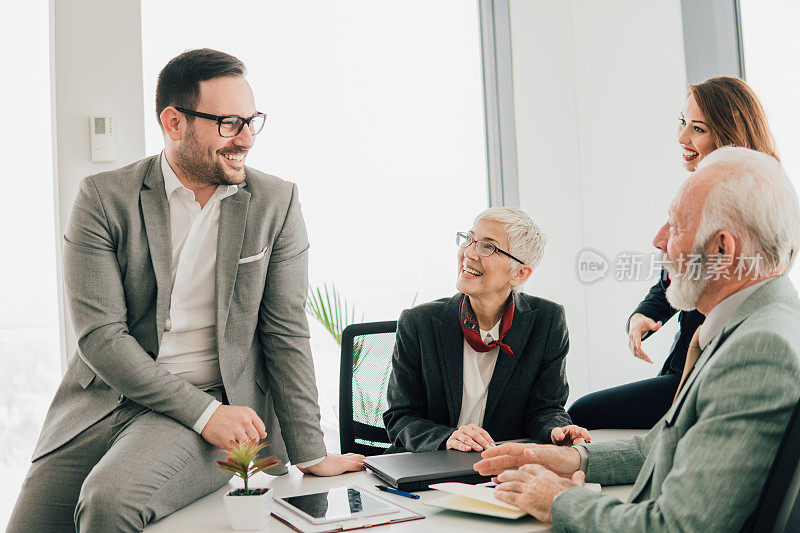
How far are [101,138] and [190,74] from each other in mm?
1341

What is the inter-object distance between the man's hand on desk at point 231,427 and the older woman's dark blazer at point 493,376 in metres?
0.53

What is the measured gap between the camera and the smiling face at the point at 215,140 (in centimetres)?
194

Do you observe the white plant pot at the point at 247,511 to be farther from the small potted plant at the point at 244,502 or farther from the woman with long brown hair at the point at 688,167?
the woman with long brown hair at the point at 688,167

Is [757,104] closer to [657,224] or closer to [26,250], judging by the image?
[657,224]

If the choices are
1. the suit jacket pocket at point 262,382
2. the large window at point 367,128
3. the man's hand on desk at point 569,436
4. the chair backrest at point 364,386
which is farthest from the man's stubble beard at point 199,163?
the large window at point 367,128

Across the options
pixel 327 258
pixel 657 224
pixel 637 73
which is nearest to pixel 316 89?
pixel 327 258

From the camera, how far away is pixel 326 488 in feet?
5.12

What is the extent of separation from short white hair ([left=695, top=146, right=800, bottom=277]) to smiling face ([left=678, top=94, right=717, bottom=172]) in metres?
1.19

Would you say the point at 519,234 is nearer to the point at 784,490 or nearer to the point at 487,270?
the point at 487,270

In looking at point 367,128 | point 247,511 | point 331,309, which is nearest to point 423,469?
point 247,511

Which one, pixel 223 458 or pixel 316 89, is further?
pixel 316 89

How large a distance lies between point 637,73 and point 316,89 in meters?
1.69

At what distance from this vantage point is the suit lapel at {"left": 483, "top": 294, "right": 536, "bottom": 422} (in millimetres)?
2152

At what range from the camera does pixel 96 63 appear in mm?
3080
